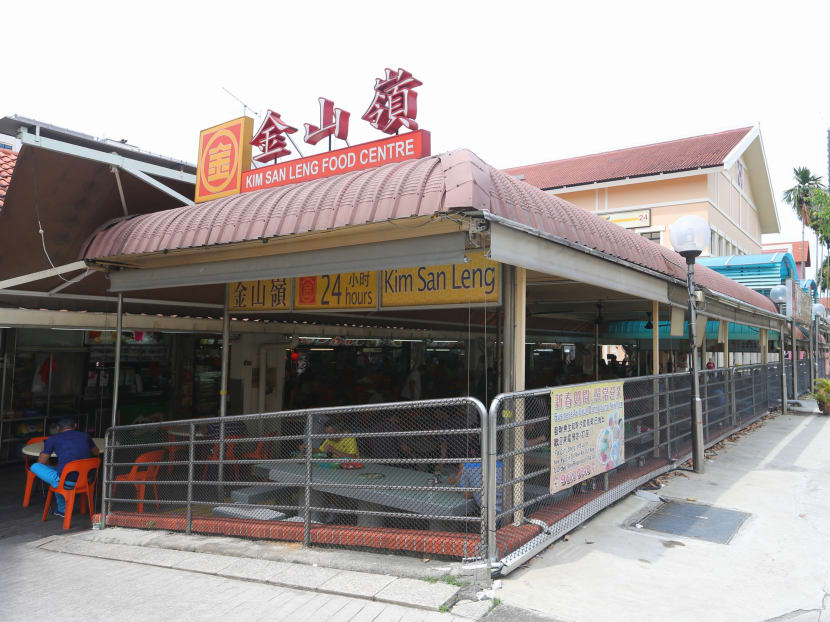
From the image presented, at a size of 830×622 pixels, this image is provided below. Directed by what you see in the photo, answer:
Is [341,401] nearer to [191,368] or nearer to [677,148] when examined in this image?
[191,368]

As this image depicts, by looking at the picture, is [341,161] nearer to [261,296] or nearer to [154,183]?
[154,183]

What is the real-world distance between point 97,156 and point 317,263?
313 cm

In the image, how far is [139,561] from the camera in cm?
572

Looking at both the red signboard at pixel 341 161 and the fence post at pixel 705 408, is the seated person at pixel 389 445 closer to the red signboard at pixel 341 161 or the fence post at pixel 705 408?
the red signboard at pixel 341 161

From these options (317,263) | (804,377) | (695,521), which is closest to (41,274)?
(317,263)

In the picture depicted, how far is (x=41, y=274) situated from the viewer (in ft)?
23.8

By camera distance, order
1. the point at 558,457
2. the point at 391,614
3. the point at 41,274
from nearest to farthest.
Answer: the point at 391,614
the point at 558,457
the point at 41,274

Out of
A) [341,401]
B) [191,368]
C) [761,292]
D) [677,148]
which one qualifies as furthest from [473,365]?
[677,148]

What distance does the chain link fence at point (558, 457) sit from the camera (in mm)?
4707

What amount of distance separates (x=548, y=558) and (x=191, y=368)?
11.6m

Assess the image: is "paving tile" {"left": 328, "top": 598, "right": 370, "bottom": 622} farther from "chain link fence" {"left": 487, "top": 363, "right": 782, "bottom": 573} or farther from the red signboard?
the red signboard

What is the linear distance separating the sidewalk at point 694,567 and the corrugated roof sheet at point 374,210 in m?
2.83

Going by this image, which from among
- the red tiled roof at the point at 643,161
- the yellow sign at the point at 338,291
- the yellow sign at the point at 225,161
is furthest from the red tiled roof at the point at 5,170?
the red tiled roof at the point at 643,161

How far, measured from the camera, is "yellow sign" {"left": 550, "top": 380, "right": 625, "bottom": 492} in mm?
5152
